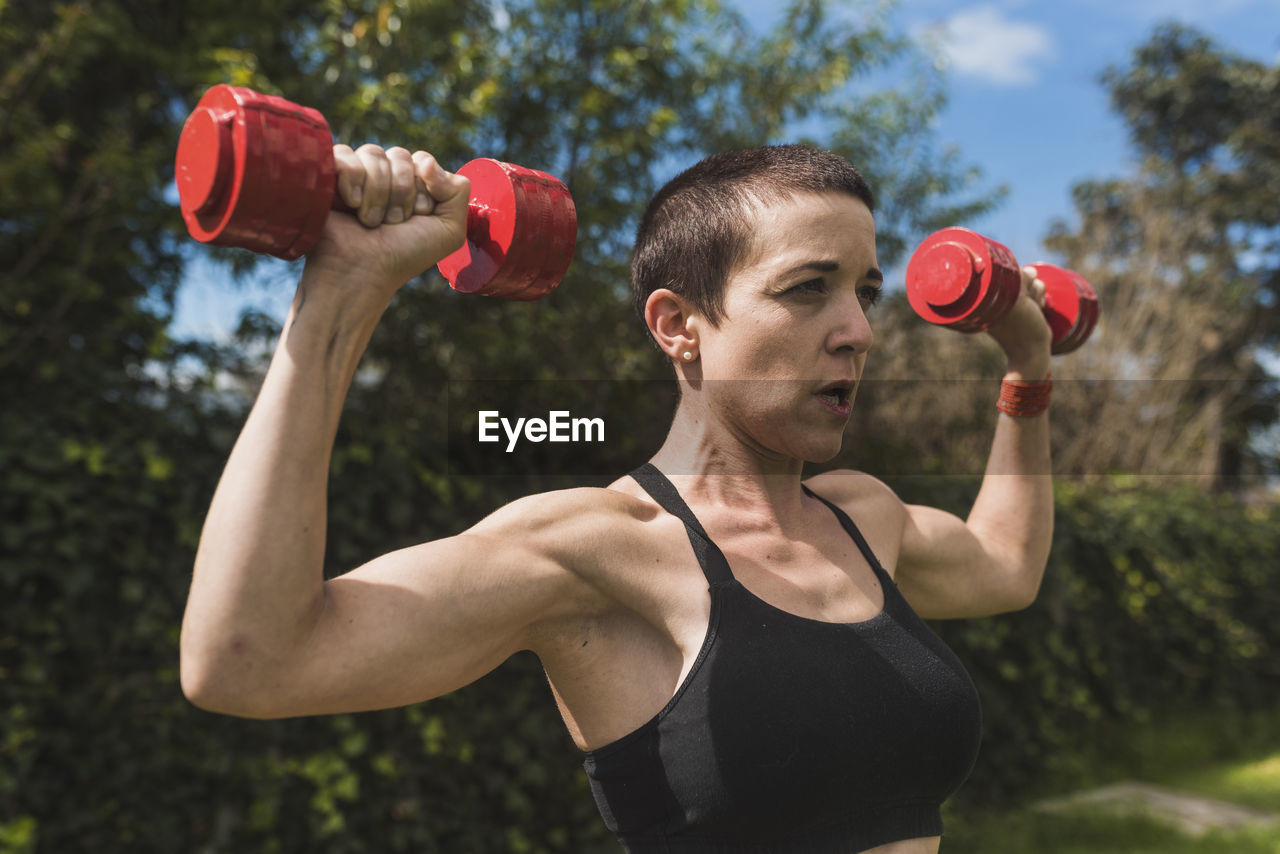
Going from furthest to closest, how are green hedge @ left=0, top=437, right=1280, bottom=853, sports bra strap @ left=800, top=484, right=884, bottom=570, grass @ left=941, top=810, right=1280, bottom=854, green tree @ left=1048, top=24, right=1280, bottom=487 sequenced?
green tree @ left=1048, top=24, right=1280, bottom=487
grass @ left=941, top=810, right=1280, bottom=854
green hedge @ left=0, top=437, right=1280, bottom=853
sports bra strap @ left=800, top=484, right=884, bottom=570

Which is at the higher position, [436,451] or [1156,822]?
[436,451]

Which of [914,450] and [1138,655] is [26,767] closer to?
[914,450]

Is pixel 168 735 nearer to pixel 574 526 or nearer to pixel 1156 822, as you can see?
pixel 574 526

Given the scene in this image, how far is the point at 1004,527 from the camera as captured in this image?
2.17 metres

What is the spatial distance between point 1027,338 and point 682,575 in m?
1.14

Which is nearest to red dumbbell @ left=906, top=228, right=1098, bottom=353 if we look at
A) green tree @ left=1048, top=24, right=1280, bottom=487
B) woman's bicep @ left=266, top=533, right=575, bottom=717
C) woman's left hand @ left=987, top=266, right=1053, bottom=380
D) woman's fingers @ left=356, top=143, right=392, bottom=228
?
woman's left hand @ left=987, top=266, right=1053, bottom=380

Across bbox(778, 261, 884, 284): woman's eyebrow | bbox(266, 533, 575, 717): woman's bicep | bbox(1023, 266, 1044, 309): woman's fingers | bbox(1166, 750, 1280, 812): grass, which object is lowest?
bbox(1166, 750, 1280, 812): grass

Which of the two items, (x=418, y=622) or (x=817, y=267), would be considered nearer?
(x=418, y=622)

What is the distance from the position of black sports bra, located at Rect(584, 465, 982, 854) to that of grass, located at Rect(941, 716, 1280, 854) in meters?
4.40

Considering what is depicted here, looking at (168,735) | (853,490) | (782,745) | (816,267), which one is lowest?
(168,735)

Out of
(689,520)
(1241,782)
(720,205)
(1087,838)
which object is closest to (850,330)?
(720,205)

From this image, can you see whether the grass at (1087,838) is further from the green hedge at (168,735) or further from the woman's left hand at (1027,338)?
the woman's left hand at (1027,338)

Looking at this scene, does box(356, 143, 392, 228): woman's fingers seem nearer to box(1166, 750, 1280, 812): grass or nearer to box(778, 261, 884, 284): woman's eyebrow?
box(778, 261, 884, 284): woman's eyebrow

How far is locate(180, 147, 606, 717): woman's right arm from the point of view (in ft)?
3.23
